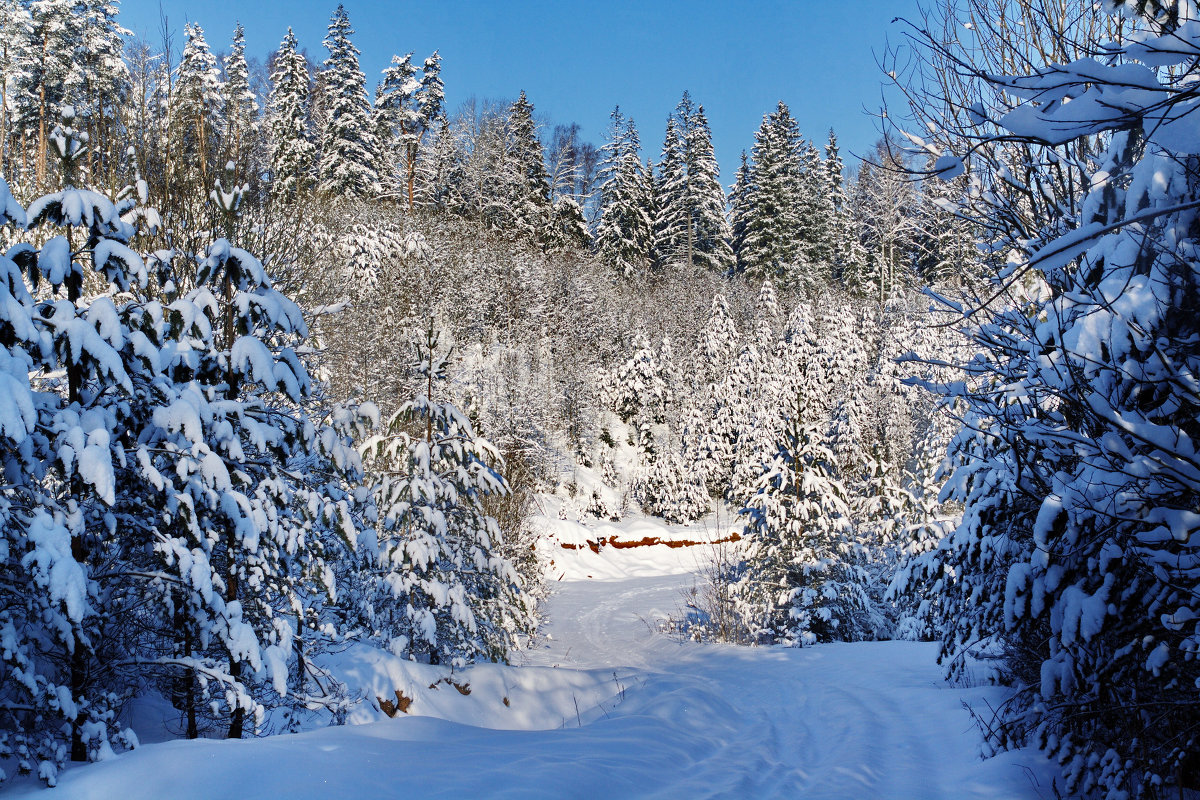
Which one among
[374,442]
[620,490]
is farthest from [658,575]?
[374,442]

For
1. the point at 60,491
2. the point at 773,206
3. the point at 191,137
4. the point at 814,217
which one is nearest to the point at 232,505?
the point at 60,491

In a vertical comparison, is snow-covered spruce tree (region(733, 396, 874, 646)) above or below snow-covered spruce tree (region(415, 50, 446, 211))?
below

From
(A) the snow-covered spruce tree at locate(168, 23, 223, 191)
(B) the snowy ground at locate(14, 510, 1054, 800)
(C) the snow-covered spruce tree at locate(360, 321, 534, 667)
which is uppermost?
(A) the snow-covered spruce tree at locate(168, 23, 223, 191)

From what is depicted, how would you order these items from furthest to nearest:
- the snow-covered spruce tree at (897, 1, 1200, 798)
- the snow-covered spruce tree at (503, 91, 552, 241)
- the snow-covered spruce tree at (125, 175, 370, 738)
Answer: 1. the snow-covered spruce tree at (503, 91, 552, 241)
2. the snow-covered spruce tree at (125, 175, 370, 738)
3. the snow-covered spruce tree at (897, 1, 1200, 798)

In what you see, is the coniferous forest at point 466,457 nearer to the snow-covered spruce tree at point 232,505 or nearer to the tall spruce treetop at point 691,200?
the snow-covered spruce tree at point 232,505

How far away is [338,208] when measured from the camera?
25594 mm

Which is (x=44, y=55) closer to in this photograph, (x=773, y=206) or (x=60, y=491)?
(x=60, y=491)

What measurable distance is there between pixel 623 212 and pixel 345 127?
54.5 feet

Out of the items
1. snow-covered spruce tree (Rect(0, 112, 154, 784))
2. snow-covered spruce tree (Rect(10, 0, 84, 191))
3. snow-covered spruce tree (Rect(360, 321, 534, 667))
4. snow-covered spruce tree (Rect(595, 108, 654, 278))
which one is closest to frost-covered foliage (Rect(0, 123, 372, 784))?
snow-covered spruce tree (Rect(0, 112, 154, 784))

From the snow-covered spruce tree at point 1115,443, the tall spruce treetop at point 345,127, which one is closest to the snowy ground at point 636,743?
the snow-covered spruce tree at point 1115,443

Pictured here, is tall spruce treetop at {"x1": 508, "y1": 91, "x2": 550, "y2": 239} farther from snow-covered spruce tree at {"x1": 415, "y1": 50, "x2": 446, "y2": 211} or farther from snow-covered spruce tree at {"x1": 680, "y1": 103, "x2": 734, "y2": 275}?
snow-covered spruce tree at {"x1": 680, "y1": 103, "x2": 734, "y2": 275}

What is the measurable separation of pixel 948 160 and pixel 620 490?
27.3 meters

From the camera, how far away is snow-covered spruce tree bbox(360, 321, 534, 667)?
7.48 metres

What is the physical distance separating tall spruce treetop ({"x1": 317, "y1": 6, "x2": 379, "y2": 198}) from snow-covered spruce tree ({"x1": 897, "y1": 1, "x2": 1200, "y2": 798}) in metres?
30.9
